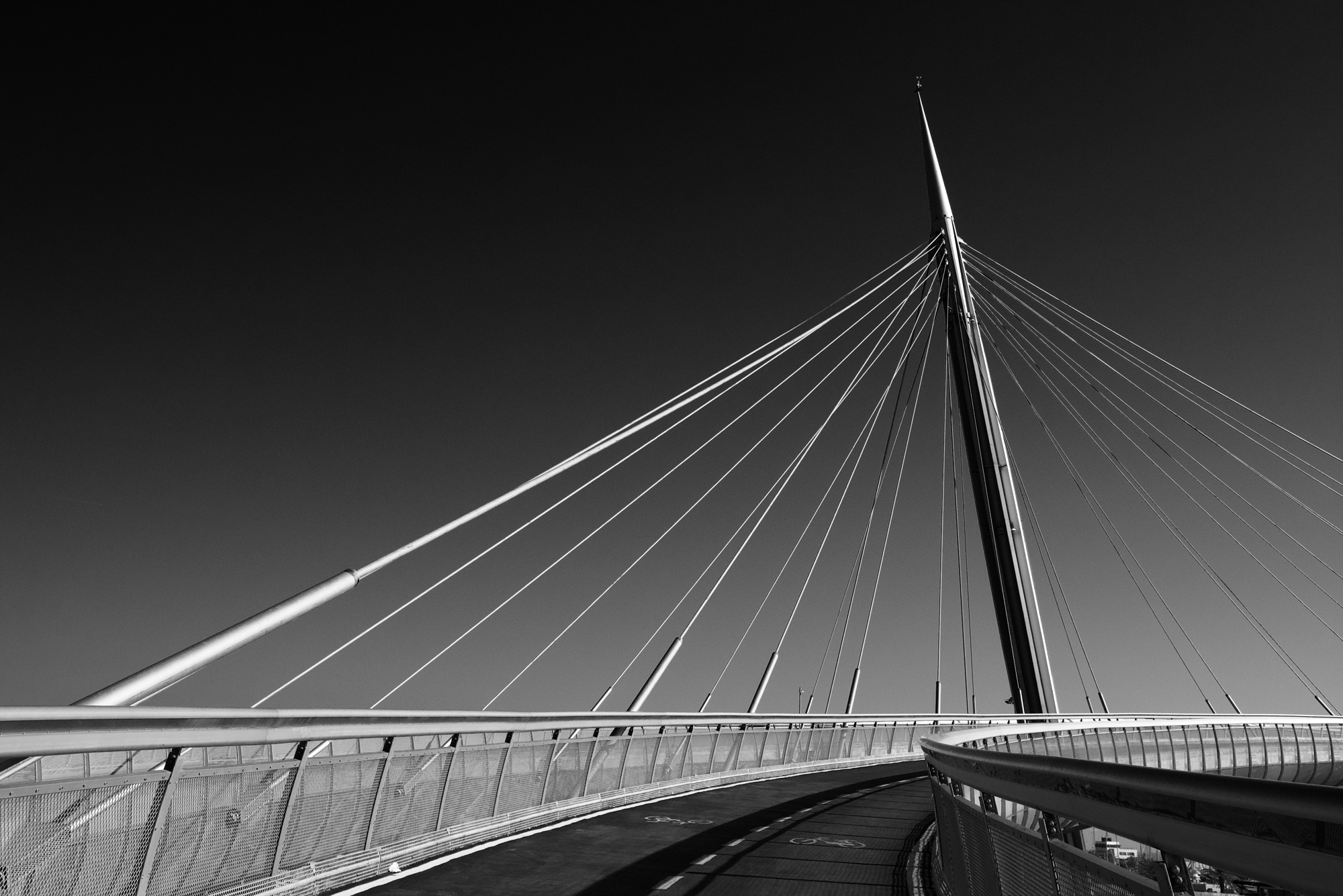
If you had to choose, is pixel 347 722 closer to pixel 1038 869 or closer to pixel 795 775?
pixel 1038 869

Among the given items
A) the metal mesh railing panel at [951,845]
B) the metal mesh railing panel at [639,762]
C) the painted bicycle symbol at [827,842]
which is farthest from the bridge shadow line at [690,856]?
the metal mesh railing panel at [639,762]

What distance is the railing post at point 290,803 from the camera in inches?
272

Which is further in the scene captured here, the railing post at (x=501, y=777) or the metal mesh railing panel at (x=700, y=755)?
the metal mesh railing panel at (x=700, y=755)

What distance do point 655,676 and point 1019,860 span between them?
1580 cm

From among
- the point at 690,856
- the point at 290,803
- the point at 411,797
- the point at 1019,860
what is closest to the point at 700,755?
the point at 690,856

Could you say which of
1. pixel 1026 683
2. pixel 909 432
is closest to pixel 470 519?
pixel 1026 683

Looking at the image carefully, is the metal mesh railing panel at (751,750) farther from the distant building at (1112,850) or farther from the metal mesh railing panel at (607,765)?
the distant building at (1112,850)

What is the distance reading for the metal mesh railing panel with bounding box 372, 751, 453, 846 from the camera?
8680mm

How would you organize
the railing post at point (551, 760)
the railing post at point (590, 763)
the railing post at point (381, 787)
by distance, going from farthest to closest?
1. the railing post at point (590, 763)
2. the railing post at point (551, 760)
3. the railing post at point (381, 787)

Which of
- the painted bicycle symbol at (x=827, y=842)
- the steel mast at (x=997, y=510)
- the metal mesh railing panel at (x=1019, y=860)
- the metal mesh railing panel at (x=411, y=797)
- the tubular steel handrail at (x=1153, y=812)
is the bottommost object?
the painted bicycle symbol at (x=827, y=842)

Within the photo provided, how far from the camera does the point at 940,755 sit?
7.08 m

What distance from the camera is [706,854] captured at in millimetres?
9641

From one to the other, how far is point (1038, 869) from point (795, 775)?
18936mm

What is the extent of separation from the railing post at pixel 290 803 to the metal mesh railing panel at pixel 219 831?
17 mm
